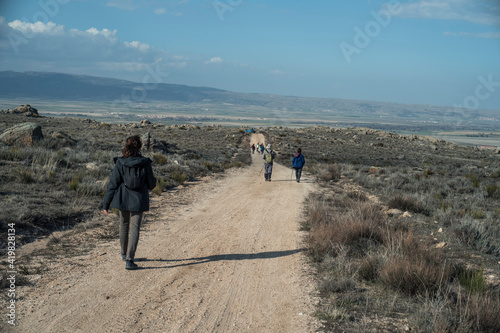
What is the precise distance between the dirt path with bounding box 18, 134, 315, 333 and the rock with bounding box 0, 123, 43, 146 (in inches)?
497

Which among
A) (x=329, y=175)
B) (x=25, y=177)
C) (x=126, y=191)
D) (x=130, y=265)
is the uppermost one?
(x=126, y=191)

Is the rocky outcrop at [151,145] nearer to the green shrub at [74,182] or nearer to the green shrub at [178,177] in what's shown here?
the green shrub at [178,177]

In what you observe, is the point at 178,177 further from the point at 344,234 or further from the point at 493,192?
the point at 493,192

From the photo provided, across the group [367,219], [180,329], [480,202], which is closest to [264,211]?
[367,219]

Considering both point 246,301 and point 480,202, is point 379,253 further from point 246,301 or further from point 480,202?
point 480,202

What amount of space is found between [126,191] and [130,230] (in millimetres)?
676

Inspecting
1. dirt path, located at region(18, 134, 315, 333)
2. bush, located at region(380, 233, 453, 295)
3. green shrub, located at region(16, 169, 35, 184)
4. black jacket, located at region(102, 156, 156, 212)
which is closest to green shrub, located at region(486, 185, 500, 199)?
dirt path, located at region(18, 134, 315, 333)

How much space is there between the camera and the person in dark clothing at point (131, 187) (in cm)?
566

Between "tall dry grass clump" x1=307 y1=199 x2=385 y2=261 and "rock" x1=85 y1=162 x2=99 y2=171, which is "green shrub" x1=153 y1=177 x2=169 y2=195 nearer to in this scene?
"rock" x1=85 y1=162 x2=99 y2=171

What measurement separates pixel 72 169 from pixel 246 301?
1085 centimetres

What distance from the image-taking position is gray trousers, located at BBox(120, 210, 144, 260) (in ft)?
19.1

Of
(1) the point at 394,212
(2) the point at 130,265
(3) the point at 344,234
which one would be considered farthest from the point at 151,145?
(3) the point at 344,234

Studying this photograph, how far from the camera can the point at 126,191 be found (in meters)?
5.76

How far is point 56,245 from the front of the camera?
679cm
